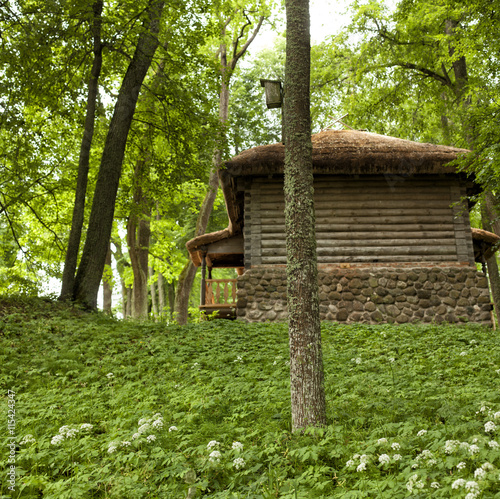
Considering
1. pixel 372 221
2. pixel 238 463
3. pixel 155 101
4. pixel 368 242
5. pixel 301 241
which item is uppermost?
pixel 155 101

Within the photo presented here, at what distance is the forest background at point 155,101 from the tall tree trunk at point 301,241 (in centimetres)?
385

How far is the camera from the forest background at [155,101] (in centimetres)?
977

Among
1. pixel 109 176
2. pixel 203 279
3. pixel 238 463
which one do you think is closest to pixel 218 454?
pixel 238 463

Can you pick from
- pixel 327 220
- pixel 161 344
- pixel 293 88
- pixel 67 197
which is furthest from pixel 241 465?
pixel 67 197

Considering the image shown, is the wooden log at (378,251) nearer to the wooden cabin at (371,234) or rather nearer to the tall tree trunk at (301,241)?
the wooden cabin at (371,234)

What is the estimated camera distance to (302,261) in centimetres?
457

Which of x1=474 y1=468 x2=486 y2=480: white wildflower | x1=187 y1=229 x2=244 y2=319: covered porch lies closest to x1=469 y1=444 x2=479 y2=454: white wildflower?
x1=474 y1=468 x2=486 y2=480: white wildflower

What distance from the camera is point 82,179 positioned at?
998 centimetres

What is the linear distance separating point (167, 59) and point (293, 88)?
690cm

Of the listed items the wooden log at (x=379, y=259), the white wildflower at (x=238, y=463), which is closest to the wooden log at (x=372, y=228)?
the wooden log at (x=379, y=259)

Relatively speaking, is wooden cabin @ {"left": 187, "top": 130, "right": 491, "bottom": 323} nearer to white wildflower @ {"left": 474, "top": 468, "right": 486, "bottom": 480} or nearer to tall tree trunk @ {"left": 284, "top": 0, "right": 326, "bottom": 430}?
tall tree trunk @ {"left": 284, "top": 0, "right": 326, "bottom": 430}

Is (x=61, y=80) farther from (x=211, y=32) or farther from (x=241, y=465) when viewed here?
(x=241, y=465)

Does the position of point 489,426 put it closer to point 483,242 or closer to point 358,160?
point 358,160

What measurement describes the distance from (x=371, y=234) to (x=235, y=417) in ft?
27.5
